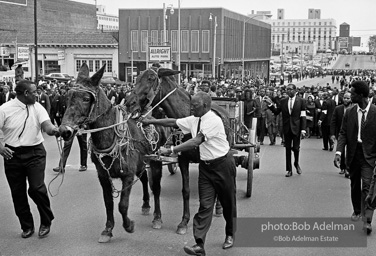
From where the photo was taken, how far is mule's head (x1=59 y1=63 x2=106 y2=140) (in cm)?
695

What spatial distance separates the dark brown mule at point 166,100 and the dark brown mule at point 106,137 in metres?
0.34

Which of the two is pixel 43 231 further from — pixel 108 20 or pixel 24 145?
pixel 108 20

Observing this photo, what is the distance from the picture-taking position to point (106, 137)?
24.4ft

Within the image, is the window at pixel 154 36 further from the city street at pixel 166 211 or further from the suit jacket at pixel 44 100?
the city street at pixel 166 211

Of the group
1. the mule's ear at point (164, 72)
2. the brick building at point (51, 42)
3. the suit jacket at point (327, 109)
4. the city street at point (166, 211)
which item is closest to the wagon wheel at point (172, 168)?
the city street at point (166, 211)

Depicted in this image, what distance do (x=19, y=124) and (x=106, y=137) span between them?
1.29m

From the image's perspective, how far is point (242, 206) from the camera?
32.1 feet

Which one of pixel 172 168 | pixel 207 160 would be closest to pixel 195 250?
pixel 207 160

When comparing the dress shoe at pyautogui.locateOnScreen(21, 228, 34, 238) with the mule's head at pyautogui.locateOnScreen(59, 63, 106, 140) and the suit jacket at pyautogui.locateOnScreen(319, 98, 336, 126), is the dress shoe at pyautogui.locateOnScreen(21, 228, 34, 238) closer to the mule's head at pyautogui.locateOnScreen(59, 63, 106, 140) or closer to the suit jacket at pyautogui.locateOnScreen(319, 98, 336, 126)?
the mule's head at pyautogui.locateOnScreen(59, 63, 106, 140)

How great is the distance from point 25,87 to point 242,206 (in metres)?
4.36

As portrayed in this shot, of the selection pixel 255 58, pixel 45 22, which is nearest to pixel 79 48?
pixel 45 22

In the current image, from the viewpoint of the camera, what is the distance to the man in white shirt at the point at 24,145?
767 centimetres

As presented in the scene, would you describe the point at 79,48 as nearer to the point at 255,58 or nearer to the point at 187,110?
the point at 255,58

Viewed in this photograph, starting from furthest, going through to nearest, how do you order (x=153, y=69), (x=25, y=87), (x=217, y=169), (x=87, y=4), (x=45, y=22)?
(x=87, y=4) → (x=45, y=22) → (x=153, y=69) → (x=25, y=87) → (x=217, y=169)
